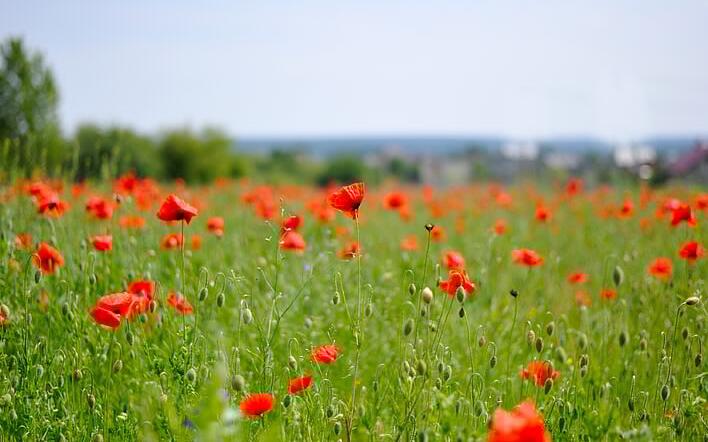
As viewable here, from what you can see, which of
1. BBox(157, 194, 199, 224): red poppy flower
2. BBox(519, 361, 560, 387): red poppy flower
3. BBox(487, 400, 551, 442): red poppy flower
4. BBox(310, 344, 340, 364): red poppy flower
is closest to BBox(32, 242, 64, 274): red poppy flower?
BBox(157, 194, 199, 224): red poppy flower

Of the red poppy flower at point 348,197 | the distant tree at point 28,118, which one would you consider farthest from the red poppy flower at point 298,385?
the distant tree at point 28,118

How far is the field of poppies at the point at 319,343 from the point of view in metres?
2.10

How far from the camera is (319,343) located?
322cm

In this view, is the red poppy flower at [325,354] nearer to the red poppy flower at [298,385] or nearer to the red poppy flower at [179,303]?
the red poppy flower at [298,385]

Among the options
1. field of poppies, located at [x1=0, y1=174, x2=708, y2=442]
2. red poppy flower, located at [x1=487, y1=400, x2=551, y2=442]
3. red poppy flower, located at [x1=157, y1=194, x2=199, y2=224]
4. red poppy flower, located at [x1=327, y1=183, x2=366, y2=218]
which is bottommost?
field of poppies, located at [x1=0, y1=174, x2=708, y2=442]

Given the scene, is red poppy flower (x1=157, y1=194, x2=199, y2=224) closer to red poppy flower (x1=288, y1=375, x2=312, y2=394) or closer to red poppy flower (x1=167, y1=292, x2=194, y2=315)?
red poppy flower (x1=167, y1=292, x2=194, y2=315)

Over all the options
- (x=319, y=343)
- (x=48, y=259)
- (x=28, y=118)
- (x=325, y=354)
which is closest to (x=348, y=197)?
(x=325, y=354)

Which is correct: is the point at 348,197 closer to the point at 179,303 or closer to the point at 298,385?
the point at 298,385

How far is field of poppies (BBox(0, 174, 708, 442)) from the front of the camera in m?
2.10

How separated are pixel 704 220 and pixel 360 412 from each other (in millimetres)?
3782

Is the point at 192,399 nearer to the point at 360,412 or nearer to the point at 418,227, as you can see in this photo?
the point at 360,412

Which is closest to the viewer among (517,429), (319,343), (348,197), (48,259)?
(517,429)

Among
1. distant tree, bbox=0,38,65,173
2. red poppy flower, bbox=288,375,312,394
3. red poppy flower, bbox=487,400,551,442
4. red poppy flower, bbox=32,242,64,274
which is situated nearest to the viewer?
red poppy flower, bbox=487,400,551,442

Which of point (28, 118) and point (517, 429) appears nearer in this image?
point (517, 429)
